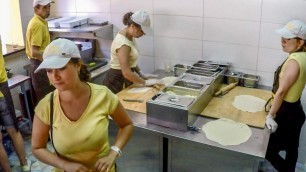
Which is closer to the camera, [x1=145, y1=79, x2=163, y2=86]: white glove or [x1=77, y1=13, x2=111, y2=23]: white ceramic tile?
[x1=145, y1=79, x2=163, y2=86]: white glove

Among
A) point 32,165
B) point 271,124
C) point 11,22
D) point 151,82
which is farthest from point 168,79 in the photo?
point 11,22

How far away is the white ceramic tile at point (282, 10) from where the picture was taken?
2193 mm

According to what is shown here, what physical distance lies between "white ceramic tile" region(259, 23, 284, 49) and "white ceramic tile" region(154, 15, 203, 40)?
1.64 feet

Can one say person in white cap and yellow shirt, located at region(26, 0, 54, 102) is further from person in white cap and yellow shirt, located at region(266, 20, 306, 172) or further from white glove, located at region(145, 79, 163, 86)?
person in white cap and yellow shirt, located at region(266, 20, 306, 172)

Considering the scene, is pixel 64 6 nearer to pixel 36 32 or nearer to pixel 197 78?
pixel 36 32

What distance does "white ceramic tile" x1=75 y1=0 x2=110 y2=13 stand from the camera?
295 centimetres

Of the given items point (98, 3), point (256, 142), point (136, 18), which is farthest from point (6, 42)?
point (256, 142)

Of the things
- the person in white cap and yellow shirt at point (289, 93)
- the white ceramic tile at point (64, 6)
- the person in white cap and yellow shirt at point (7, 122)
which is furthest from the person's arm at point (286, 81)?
the white ceramic tile at point (64, 6)

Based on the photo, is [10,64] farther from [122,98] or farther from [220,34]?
[220,34]

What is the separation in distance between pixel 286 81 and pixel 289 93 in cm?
12

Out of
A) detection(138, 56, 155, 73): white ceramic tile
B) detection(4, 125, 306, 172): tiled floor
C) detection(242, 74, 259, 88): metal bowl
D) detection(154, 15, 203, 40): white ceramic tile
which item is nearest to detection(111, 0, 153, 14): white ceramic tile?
detection(154, 15, 203, 40): white ceramic tile

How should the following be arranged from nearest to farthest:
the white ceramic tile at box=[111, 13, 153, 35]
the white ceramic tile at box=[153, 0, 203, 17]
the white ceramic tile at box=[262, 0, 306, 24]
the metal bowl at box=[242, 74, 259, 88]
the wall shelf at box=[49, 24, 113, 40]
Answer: the white ceramic tile at box=[262, 0, 306, 24] < the metal bowl at box=[242, 74, 259, 88] < the white ceramic tile at box=[153, 0, 203, 17] < the wall shelf at box=[49, 24, 113, 40] < the white ceramic tile at box=[111, 13, 153, 35]

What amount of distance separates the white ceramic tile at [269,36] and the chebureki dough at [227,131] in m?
0.82

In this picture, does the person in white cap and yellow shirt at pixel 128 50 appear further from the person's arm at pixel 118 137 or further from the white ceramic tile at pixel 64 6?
the white ceramic tile at pixel 64 6
